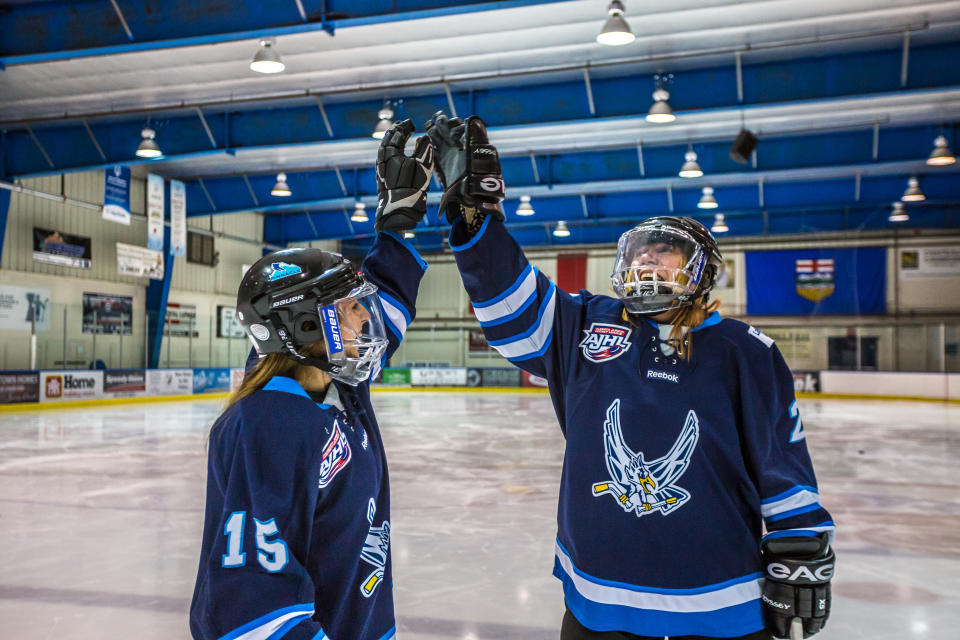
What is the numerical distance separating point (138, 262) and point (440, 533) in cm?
1834

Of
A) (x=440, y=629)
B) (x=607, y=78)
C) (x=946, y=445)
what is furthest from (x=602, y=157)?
(x=440, y=629)

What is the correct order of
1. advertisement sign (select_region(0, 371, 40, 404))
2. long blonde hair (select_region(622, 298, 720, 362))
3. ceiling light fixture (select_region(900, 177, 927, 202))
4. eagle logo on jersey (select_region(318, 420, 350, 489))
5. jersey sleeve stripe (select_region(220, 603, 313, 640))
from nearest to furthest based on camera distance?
jersey sleeve stripe (select_region(220, 603, 313, 640)) < eagle logo on jersey (select_region(318, 420, 350, 489)) < long blonde hair (select_region(622, 298, 720, 362)) < advertisement sign (select_region(0, 371, 40, 404)) < ceiling light fixture (select_region(900, 177, 927, 202))

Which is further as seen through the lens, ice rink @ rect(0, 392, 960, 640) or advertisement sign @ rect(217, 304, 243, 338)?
advertisement sign @ rect(217, 304, 243, 338)

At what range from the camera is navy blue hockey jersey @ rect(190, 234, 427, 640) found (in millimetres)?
1456

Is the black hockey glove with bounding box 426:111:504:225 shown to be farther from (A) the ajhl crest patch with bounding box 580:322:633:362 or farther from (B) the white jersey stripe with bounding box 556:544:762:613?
(B) the white jersey stripe with bounding box 556:544:762:613

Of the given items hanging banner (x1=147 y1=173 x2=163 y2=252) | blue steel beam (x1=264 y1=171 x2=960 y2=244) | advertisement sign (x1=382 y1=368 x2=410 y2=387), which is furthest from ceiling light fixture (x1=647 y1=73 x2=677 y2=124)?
advertisement sign (x1=382 y1=368 x2=410 y2=387)

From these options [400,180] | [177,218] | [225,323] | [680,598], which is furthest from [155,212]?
[680,598]

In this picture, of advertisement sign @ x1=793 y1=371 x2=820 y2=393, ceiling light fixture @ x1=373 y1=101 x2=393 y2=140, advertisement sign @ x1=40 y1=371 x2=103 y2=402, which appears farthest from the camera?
advertisement sign @ x1=793 y1=371 x2=820 y2=393

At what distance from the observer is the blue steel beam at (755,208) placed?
21.8m

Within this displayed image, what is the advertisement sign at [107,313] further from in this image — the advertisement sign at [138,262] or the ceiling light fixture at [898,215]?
the ceiling light fixture at [898,215]

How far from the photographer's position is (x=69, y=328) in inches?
774

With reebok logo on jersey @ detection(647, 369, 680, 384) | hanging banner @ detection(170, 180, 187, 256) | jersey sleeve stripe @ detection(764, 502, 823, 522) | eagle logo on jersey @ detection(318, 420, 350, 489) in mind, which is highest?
hanging banner @ detection(170, 180, 187, 256)

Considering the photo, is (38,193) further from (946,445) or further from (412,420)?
(946,445)

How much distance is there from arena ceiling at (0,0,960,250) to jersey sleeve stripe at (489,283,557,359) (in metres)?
9.01
